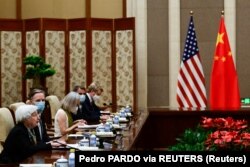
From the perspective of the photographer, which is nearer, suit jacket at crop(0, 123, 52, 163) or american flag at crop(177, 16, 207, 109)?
suit jacket at crop(0, 123, 52, 163)

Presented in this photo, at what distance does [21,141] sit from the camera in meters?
4.85

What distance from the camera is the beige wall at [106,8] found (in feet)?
43.8

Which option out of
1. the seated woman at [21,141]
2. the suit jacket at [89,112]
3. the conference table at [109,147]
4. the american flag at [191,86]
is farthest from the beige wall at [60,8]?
the seated woman at [21,141]

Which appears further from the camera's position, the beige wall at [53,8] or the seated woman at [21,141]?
the beige wall at [53,8]

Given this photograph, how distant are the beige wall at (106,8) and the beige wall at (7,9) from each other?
172cm

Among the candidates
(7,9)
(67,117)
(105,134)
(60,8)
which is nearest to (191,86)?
(67,117)

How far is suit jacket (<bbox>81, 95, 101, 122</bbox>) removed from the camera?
28.7ft

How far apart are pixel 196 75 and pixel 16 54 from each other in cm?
423

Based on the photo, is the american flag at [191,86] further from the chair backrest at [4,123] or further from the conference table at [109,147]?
the chair backrest at [4,123]

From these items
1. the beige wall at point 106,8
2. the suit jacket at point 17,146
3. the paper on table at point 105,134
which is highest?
the beige wall at point 106,8

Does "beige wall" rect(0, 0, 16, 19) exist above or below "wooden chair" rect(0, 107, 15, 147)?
above

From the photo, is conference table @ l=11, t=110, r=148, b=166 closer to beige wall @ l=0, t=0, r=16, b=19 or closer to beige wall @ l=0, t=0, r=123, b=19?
beige wall @ l=0, t=0, r=123, b=19

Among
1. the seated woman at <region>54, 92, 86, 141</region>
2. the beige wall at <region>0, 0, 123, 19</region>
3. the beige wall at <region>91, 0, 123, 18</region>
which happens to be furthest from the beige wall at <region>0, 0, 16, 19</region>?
the seated woman at <region>54, 92, 86, 141</region>

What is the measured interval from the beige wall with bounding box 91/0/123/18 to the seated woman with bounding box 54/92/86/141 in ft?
20.2
